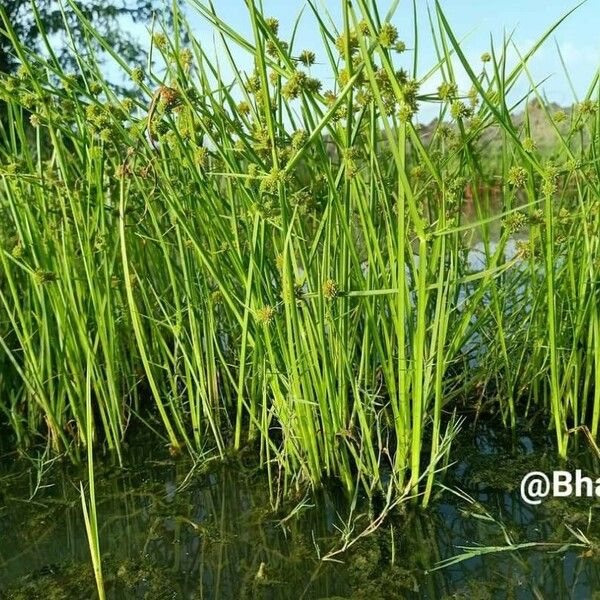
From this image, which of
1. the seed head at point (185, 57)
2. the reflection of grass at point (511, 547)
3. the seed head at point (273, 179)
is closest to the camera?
the seed head at point (273, 179)

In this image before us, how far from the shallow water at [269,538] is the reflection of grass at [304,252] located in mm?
79

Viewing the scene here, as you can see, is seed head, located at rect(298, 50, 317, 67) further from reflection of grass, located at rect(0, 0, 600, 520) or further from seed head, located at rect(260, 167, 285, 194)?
seed head, located at rect(260, 167, 285, 194)

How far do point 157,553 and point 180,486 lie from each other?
0.25 metres

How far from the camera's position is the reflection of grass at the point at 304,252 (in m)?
1.08

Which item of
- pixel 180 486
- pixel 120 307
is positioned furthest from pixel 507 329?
pixel 120 307

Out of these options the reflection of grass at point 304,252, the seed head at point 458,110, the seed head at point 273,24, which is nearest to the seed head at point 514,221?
the reflection of grass at point 304,252

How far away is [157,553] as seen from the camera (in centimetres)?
125

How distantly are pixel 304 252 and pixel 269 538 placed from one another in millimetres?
535

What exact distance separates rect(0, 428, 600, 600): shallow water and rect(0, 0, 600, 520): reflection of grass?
3.1 inches

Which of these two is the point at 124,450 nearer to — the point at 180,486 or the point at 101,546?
the point at 180,486

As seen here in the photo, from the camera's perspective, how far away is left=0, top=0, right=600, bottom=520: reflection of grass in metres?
1.08

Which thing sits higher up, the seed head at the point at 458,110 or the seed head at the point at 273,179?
the seed head at the point at 458,110

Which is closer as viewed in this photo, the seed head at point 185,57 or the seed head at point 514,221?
the seed head at point 514,221

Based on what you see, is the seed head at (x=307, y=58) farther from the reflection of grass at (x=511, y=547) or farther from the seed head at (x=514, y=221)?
the reflection of grass at (x=511, y=547)
